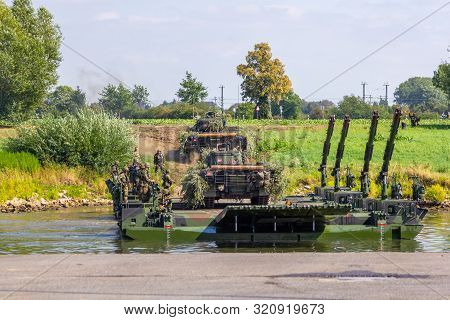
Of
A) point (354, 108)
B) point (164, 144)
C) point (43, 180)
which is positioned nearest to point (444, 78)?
point (354, 108)

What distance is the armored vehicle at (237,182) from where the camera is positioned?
28.6 meters

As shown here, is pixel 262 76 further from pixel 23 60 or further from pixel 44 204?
pixel 44 204

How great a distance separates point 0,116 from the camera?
72875 millimetres

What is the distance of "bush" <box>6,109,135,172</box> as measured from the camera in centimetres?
4700

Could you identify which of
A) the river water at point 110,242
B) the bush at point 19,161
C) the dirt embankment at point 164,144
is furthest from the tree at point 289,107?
the river water at point 110,242

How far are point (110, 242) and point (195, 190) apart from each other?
3479 millimetres

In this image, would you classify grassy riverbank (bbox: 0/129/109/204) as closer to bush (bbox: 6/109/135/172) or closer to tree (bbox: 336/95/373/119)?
bush (bbox: 6/109/135/172)

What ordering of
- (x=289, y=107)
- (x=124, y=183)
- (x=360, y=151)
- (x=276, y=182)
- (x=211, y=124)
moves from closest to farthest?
(x=124, y=183), (x=276, y=182), (x=211, y=124), (x=360, y=151), (x=289, y=107)

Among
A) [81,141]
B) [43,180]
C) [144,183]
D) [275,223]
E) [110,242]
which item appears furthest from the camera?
[81,141]

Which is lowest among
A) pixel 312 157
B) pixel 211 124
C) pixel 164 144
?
pixel 312 157

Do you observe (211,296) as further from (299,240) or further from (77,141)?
(77,141)

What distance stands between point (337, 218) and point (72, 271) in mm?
11031

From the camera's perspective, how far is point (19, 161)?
150ft
